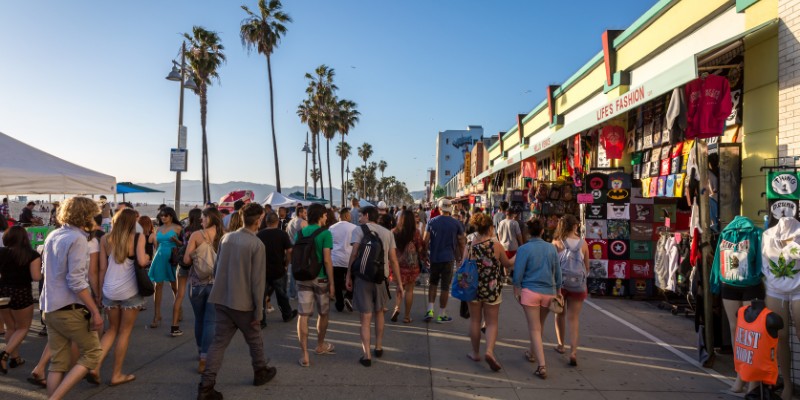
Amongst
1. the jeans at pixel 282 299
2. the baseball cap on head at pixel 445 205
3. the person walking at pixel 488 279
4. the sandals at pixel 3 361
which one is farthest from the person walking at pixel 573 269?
the sandals at pixel 3 361

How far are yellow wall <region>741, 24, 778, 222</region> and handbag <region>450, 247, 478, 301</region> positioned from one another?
174 inches

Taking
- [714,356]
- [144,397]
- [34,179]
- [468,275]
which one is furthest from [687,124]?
[34,179]

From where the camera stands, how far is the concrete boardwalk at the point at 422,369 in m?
4.79

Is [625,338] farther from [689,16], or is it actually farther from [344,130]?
[344,130]

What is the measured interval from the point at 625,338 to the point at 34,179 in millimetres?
10977

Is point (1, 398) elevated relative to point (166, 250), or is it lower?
lower

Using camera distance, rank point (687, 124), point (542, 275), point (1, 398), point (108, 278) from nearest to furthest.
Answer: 1. point (1, 398)
2. point (108, 278)
3. point (542, 275)
4. point (687, 124)

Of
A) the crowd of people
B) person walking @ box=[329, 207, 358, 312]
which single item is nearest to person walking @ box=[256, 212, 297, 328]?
the crowd of people

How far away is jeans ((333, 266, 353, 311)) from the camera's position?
854 cm

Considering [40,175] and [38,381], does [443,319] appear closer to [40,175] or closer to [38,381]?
[38,381]

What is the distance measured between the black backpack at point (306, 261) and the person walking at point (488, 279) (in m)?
1.80

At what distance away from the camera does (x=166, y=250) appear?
6922 mm

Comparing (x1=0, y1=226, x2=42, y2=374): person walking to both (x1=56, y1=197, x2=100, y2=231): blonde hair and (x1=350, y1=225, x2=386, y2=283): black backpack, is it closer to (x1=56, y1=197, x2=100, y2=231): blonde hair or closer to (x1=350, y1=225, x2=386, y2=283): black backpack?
(x1=56, y1=197, x2=100, y2=231): blonde hair

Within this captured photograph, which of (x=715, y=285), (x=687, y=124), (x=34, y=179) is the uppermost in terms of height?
(x=687, y=124)
